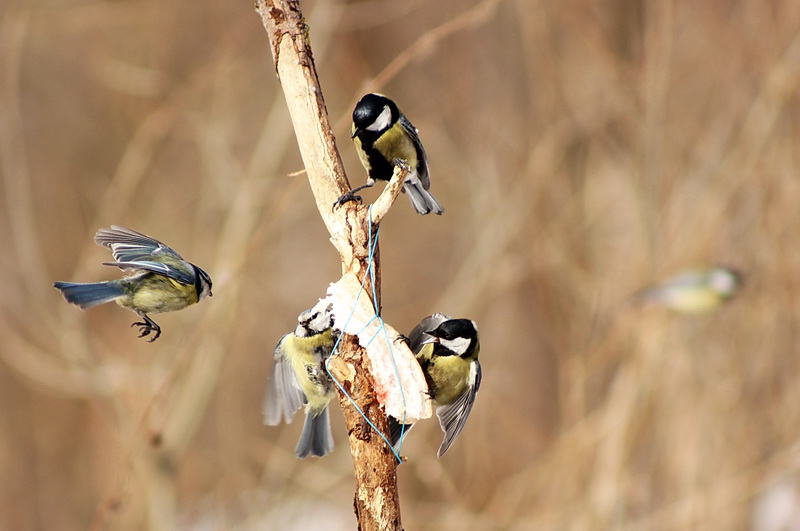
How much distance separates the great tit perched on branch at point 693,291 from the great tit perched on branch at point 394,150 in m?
1.27

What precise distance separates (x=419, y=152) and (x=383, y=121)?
0.18 m

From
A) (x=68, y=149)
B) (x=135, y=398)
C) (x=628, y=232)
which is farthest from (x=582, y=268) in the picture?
(x=68, y=149)

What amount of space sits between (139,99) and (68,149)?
3.52 feet

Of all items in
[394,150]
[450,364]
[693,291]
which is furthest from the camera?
[693,291]

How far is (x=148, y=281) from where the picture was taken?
1.26m

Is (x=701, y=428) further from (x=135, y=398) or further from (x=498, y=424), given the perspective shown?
(x=135, y=398)

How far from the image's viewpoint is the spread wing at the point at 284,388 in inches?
65.3

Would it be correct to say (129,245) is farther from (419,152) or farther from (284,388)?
(419,152)

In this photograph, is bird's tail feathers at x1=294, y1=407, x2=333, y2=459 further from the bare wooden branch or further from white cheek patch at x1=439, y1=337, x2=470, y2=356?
the bare wooden branch

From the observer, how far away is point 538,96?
3211mm

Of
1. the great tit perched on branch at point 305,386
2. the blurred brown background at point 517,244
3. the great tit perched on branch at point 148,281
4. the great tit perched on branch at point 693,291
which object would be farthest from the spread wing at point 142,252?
the great tit perched on branch at point 693,291

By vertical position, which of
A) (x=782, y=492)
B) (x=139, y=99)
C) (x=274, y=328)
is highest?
(x=139, y=99)

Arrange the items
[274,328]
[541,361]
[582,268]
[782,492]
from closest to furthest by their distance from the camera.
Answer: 1. [582,268]
2. [782,492]
3. [274,328]
4. [541,361]

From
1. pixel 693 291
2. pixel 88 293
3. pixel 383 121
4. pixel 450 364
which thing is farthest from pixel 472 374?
pixel 693 291
